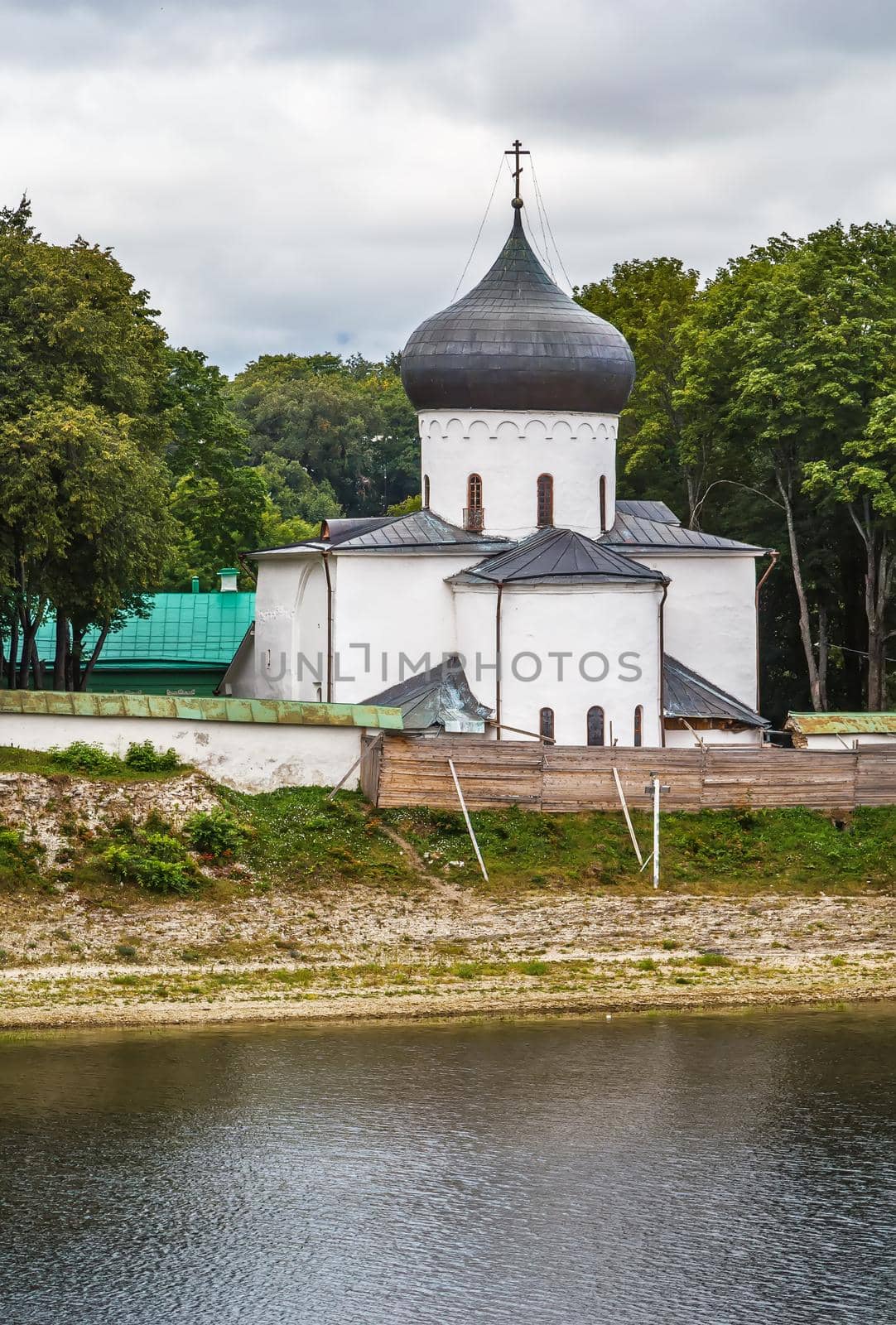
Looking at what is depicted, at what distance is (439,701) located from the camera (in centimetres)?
3250

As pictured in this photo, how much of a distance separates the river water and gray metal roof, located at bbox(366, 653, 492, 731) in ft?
32.6

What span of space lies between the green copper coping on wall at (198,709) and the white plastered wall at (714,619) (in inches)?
304

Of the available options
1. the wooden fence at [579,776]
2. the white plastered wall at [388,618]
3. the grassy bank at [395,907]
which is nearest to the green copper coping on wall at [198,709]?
the wooden fence at [579,776]

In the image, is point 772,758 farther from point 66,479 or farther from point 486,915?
point 66,479

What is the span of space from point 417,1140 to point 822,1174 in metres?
3.63

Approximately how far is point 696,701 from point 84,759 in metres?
10.7

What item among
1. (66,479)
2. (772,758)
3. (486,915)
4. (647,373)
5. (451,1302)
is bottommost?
(451,1302)

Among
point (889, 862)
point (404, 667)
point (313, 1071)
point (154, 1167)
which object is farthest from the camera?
point (404, 667)

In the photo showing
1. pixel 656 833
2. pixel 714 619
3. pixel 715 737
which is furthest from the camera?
pixel 714 619

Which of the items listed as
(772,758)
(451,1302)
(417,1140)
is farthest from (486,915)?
(451,1302)

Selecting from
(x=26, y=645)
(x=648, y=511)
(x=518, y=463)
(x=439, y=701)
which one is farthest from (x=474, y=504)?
(x=26, y=645)

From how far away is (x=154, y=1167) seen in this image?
17.7 metres

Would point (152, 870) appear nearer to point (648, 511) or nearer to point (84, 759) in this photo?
point (84, 759)

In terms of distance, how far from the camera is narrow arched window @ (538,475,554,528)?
35250 millimetres
